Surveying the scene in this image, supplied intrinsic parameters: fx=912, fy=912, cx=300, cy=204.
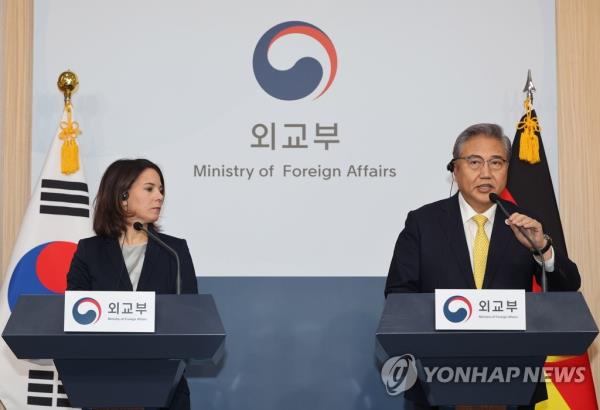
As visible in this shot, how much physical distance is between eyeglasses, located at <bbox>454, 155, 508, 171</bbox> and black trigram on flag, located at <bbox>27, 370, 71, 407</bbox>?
2037 mm

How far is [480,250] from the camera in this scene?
10.5ft

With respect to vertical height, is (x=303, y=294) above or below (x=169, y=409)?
above

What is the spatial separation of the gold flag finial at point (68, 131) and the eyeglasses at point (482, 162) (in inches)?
71.2

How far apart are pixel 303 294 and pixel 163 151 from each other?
0.95 metres

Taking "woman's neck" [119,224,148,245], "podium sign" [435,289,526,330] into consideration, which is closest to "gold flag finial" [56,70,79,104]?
"woman's neck" [119,224,148,245]

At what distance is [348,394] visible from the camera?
4.24 meters

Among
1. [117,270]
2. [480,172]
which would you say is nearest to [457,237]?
[480,172]

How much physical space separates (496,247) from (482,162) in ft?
1.20

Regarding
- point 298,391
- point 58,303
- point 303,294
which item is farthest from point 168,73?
point 58,303

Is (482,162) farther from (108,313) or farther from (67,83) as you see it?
(67,83)

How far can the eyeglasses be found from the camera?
3359 mm

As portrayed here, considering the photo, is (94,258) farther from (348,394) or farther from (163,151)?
(348,394)

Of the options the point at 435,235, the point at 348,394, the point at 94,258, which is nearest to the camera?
the point at 435,235

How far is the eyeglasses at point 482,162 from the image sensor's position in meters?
3.36
